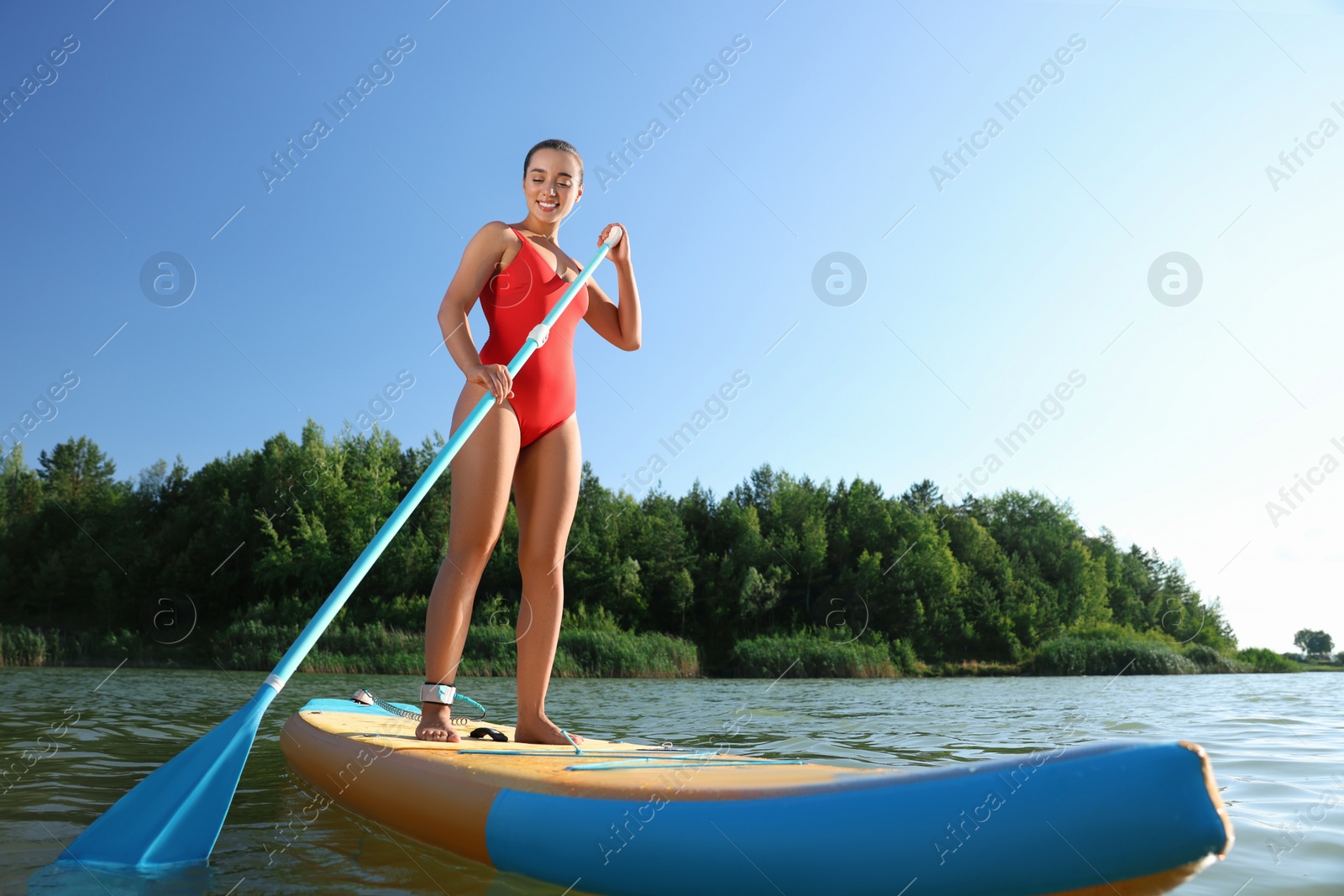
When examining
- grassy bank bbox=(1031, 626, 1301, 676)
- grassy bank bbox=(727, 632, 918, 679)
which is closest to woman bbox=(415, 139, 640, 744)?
grassy bank bbox=(727, 632, 918, 679)

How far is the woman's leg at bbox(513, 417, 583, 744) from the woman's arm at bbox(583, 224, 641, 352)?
1.61 ft

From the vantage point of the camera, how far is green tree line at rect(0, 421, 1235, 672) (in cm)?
3234

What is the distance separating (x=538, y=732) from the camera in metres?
2.71

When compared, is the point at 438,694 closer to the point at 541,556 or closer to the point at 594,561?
the point at 541,556

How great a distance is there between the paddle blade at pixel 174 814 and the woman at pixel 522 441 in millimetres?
656

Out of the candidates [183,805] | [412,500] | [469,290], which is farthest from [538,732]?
[469,290]

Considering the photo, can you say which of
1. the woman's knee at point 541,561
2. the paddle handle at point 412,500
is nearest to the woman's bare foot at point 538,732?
the woman's knee at point 541,561

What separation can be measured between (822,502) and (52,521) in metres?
37.8

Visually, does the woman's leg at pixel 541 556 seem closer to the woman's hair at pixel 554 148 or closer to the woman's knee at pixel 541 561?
the woman's knee at pixel 541 561

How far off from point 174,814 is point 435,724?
0.80m

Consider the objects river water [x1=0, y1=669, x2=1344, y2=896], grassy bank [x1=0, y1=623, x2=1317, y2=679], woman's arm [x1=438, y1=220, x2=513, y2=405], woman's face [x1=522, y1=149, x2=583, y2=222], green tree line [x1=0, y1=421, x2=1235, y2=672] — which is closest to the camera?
river water [x1=0, y1=669, x2=1344, y2=896]

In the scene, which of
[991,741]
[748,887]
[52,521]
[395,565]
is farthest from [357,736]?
[52,521]

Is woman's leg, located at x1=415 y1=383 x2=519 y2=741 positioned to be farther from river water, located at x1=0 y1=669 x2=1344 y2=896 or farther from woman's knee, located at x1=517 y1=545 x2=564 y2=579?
river water, located at x1=0 y1=669 x2=1344 y2=896

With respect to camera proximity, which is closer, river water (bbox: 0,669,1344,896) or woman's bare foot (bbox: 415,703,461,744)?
river water (bbox: 0,669,1344,896)
